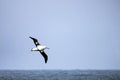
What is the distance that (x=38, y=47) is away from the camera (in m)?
39.9

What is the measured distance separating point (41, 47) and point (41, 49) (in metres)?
0.22

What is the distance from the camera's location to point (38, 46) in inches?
1578

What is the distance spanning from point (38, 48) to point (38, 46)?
1.45 ft

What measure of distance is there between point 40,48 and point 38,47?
26 centimetres

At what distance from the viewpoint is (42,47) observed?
39.8 metres

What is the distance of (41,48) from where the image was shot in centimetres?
3975

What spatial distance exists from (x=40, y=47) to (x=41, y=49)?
0.25m

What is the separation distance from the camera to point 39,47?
39906mm

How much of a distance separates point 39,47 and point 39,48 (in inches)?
8.1

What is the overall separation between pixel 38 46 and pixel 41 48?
478mm

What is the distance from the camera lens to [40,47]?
39938mm

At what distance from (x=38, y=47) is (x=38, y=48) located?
0.77 feet

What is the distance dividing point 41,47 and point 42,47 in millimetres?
132
